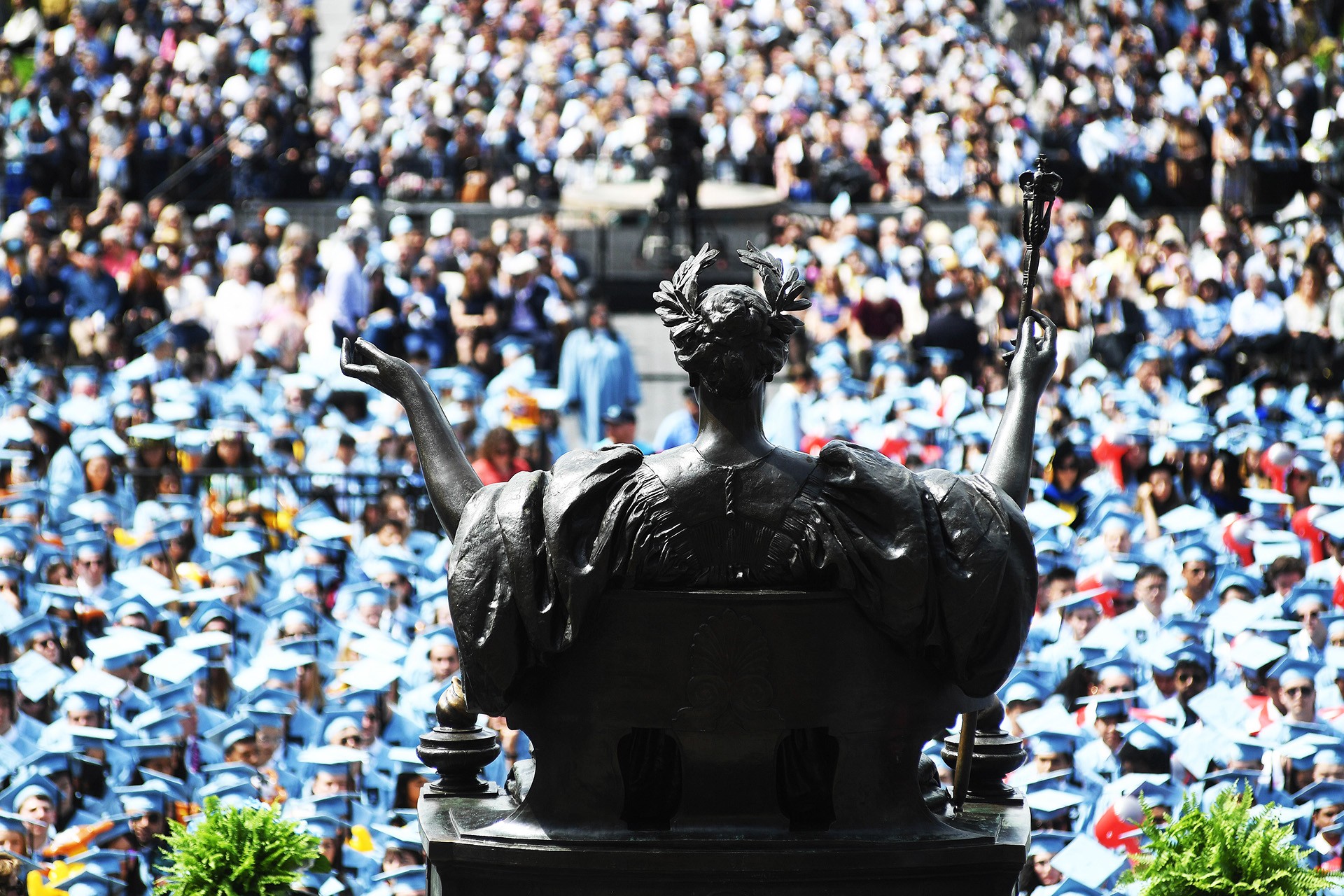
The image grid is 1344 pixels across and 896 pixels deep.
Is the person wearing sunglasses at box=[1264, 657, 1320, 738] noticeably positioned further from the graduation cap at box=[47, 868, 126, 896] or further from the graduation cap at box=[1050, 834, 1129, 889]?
the graduation cap at box=[47, 868, 126, 896]

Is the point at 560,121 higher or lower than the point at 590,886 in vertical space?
higher

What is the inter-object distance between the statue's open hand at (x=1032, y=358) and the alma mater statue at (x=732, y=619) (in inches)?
18.8

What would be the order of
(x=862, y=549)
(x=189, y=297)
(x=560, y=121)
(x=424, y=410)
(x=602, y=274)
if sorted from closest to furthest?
(x=862, y=549), (x=424, y=410), (x=189, y=297), (x=602, y=274), (x=560, y=121)

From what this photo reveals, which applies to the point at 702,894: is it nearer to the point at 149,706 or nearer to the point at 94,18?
the point at 149,706

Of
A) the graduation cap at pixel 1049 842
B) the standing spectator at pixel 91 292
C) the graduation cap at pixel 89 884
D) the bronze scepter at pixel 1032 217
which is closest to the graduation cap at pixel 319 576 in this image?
the graduation cap at pixel 89 884

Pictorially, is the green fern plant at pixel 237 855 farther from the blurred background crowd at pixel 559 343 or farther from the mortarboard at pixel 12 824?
the mortarboard at pixel 12 824

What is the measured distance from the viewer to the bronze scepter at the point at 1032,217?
441 cm

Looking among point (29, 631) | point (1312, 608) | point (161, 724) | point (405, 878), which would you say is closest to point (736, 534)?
point (405, 878)

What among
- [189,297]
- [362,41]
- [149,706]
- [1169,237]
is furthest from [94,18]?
[149,706]

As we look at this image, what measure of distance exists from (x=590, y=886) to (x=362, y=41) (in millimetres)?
27887

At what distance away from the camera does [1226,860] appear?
15.0ft

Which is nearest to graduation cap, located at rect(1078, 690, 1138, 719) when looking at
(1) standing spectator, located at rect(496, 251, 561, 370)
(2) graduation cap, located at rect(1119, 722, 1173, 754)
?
(2) graduation cap, located at rect(1119, 722, 1173, 754)

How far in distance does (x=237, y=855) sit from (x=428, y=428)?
1.25 metres

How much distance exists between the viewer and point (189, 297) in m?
19.9
